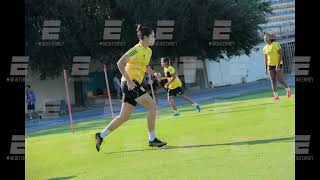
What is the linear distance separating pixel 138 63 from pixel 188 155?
2160 millimetres

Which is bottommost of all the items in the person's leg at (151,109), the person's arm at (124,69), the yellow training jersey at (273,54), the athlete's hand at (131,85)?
the person's leg at (151,109)

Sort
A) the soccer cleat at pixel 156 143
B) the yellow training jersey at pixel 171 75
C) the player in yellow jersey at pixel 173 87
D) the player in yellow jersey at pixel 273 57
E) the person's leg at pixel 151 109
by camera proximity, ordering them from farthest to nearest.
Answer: the player in yellow jersey at pixel 173 87 → the yellow training jersey at pixel 171 75 → the player in yellow jersey at pixel 273 57 → the soccer cleat at pixel 156 143 → the person's leg at pixel 151 109

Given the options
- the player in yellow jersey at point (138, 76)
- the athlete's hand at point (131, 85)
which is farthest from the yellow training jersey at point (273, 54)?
the athlete's hand at point (131, 85)

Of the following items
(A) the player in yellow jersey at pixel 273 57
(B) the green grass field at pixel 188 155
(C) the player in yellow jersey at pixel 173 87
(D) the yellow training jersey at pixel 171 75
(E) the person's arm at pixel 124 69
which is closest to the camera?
(B) the green grass field at pixel 188 155

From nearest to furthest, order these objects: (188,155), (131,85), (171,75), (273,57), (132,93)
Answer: (188,155) → (131,85) → (132,93) → (273,57) → (171,75)

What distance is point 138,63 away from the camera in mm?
10406

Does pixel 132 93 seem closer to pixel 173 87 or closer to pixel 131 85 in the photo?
pixel 131 85

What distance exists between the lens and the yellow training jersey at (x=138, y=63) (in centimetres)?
1030

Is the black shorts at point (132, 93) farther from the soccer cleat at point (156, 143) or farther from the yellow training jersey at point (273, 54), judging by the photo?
the yellow training jersey at point (273, 54)

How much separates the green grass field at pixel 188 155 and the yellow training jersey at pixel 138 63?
139 cm

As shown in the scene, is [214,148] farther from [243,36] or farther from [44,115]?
[243,36]

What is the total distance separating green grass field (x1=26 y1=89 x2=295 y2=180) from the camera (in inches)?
300

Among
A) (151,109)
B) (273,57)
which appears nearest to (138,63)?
(151,109)

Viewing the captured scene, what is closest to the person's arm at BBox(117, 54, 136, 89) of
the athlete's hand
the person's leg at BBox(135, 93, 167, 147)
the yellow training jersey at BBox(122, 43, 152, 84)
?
the athlete's hand
